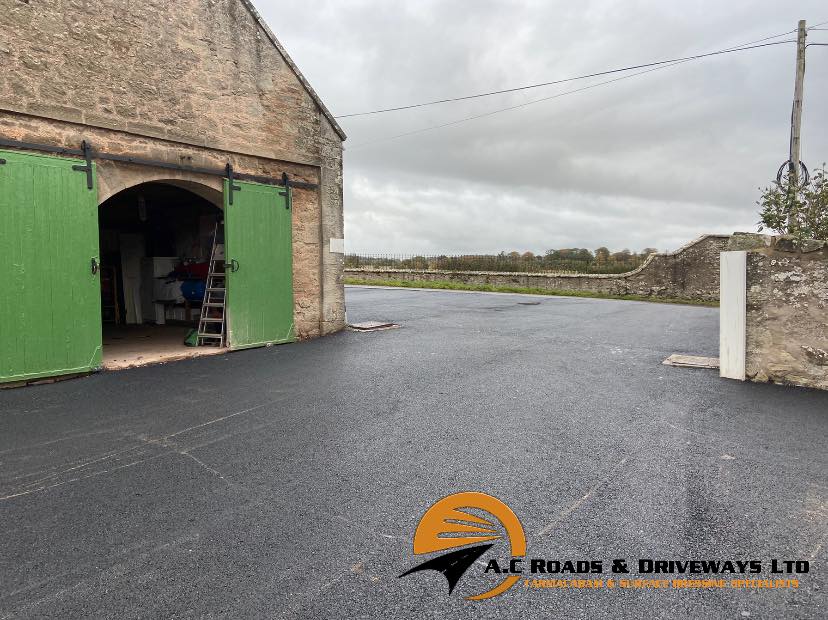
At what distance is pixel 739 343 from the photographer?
21.7 ft

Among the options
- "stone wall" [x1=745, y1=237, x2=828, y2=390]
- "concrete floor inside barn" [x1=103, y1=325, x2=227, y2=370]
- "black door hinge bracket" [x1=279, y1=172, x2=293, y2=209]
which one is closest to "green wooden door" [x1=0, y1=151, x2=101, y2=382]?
"concrete floor inside barn" [x1=103, y1=325, x2=227, y2=370]

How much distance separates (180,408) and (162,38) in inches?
228

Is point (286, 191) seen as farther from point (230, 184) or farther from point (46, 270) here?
point (46, 270)

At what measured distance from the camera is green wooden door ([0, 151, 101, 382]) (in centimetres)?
625

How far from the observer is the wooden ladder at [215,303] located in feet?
30.0

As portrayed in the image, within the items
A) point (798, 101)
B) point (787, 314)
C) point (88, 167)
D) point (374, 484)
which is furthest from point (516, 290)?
point (374, 484)

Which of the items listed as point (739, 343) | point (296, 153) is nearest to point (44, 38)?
point (296, 153)

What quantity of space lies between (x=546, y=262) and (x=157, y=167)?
23625 millimetres

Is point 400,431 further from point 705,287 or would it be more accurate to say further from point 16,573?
point 705,287

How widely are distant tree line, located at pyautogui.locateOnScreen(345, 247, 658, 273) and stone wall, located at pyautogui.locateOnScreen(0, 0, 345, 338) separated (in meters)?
19.5

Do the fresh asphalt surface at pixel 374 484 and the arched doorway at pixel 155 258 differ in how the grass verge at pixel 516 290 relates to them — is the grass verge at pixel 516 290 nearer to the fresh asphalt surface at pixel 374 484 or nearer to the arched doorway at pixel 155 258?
the arched doorway at pixel 155 258

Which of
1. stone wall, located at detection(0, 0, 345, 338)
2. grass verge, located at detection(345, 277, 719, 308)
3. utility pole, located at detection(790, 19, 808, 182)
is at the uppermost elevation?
utility pole, located at detection(790, 19, 808, 182)

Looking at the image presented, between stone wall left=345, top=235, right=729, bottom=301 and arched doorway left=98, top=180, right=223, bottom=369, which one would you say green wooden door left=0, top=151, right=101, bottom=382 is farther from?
stone wall left=345, top=235, right=729, bottom=301

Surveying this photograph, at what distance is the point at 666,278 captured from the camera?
22.8m
